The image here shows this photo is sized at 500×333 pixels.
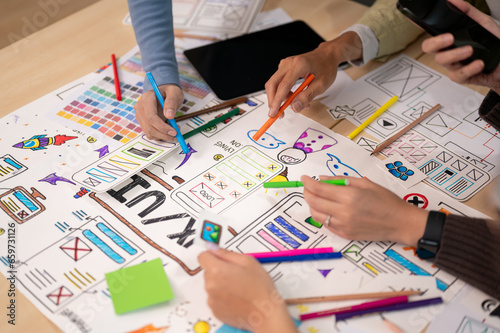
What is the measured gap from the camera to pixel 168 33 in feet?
3.51

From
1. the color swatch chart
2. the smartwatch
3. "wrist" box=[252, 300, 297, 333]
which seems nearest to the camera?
"wrist" box=[252, 300, 297, 333]

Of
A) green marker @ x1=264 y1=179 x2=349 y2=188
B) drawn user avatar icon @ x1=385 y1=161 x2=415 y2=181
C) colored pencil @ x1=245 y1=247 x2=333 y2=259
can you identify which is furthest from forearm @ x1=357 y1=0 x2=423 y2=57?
colored pencil @ x1=245 y1=247 x2=333 y2=259

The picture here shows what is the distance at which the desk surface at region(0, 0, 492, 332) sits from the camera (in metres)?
1.08

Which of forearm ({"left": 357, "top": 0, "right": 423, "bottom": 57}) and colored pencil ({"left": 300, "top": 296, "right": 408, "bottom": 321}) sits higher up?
forearm ({"left": 357, "top": 0, "right": 423, "bottom": 57})

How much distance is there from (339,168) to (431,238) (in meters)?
0.22

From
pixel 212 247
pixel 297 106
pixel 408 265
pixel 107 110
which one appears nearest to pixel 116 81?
pixel 107 110

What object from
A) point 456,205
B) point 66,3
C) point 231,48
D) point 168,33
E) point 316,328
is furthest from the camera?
point 66,3

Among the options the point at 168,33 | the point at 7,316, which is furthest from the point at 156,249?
the point at 168,33

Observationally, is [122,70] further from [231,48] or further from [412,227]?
[412,227]

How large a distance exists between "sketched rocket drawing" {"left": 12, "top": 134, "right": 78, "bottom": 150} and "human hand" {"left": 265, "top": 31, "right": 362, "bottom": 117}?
0.43 m

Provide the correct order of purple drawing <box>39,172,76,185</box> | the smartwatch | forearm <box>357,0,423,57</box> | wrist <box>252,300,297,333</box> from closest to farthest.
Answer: wrist <box>252,300,297,333</box>, the smartwatch, purple drawing <box>39,172,76,185</box>, forearm <box>357,0,423,57</box>

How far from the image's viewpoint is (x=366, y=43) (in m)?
1.08

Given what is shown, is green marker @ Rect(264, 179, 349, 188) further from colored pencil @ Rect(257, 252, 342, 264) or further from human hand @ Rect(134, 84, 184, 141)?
human hand @ Rect(134, 84, 184, 141)

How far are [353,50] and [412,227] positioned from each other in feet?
1.58
